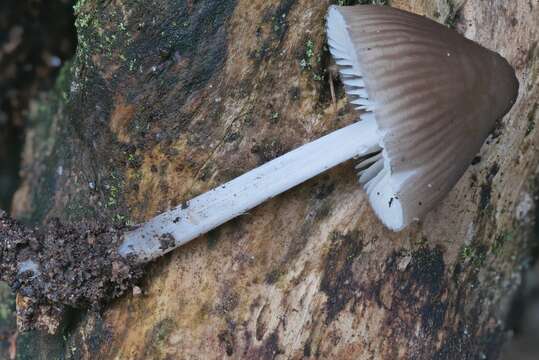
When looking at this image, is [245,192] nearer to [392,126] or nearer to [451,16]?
[392,126]

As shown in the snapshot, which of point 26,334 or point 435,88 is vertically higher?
point 435,88

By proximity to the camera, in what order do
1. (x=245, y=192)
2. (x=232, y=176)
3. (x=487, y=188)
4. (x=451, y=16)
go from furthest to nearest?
1. (x=487, y=188)
2. (x=451, y=16)
3. (x=232, y=176)
4. (x=245, y=192)

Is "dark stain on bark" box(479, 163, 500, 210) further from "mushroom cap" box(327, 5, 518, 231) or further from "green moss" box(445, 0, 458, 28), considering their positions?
"green moss" box(445, 0, 458, 28)

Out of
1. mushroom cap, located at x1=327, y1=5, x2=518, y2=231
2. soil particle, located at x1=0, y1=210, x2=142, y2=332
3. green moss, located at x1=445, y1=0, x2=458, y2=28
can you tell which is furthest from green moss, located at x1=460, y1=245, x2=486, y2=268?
soil particle, located at x1=0, y1=210, x2=142, y2=332

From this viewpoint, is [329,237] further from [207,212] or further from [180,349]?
[180,349]

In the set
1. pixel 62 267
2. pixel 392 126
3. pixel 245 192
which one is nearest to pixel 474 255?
pixel 392 126


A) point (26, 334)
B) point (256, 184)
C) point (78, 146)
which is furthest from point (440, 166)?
point (26, 334)
